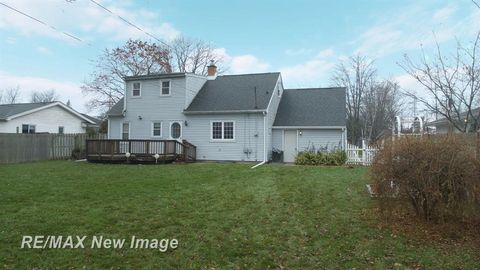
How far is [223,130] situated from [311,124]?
4712 mm

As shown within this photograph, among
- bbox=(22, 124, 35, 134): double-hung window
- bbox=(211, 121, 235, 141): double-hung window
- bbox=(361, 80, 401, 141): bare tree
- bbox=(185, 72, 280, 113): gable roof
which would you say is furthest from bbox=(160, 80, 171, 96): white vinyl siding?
bbox=(361, 80, 401, 141): bare tree

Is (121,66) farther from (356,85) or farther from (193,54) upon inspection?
(356,85)

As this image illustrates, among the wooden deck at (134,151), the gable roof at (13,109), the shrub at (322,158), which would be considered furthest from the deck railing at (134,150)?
the gable roof at (13,109)

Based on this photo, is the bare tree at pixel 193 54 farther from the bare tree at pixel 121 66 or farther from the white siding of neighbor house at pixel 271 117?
the white siding of neighbor house at pixel 271 117

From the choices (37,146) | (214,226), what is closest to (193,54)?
(37,146)

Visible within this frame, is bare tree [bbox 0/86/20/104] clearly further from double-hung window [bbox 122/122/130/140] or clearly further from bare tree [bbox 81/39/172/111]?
double-hung window [bbox 122/122/130/140]

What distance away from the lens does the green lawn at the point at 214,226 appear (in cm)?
420

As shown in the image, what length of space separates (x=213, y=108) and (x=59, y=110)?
14.8 meters

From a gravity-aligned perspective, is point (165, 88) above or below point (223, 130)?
above

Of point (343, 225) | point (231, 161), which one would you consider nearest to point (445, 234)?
point (343, 225)

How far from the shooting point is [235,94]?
19688 millimetres

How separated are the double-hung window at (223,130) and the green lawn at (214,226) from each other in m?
8.86

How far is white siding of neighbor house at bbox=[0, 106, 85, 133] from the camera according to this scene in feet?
74.8

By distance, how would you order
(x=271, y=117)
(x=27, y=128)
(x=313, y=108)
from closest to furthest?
(x=271, y=117) < (x=313, y=108) < (x=27, y=128)
